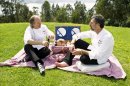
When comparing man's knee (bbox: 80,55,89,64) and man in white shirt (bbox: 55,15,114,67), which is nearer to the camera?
man in white shirt (bbox: 55,15,114,67)

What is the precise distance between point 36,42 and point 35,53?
377 mm

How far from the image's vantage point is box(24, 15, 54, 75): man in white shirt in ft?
26.3

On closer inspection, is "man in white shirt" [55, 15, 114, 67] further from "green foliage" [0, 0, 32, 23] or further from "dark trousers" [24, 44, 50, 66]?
"green foliage" [0, 0, 32, 23]

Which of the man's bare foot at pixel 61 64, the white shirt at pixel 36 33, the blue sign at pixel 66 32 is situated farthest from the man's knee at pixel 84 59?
the blue sign at pixel 66 32

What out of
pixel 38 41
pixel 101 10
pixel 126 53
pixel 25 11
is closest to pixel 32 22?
pixel 38 41

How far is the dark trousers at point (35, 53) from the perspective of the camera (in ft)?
26.2

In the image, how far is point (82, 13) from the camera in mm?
63125

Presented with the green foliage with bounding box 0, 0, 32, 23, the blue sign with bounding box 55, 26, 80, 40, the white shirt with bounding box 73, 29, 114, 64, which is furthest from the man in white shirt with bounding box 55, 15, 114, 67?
the green foliage with bounding box 0, 0, 32, 23

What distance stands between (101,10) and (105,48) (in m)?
39.4

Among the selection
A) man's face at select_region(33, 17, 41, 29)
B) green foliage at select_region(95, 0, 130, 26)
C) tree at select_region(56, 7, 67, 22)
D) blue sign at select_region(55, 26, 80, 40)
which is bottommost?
tree at select_region(56, 7, 67, 22)

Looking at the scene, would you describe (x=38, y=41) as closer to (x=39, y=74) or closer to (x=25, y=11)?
(x=39, y=74)

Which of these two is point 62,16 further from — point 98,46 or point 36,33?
point 98,46

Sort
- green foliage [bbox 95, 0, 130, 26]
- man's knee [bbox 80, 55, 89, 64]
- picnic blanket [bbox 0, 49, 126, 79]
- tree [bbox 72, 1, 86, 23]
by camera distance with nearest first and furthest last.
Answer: picnic blanket [bbox 0, 49, 126, 79] → man's knee [bbox 80, 55, 89, 64] → green foliage [bbox 95, 0, 130, 26] → tree [bbox 72, 1, 86, 23]

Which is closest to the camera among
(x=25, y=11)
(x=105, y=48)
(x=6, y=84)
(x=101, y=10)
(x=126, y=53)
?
(x=6, y=84)
